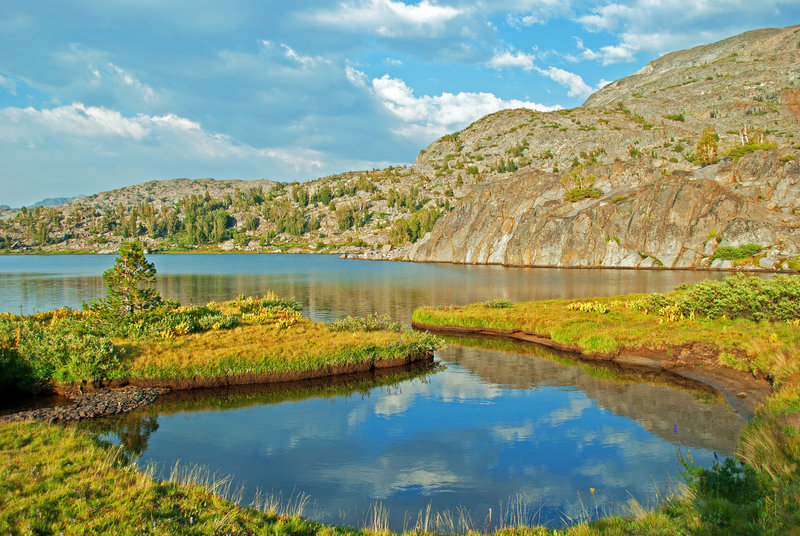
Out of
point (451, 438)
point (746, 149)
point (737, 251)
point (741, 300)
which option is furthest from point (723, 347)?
point (746, 149)

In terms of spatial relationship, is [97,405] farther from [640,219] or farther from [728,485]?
[640,219]

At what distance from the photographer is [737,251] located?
121 metres

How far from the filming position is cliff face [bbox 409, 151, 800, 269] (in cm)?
12812

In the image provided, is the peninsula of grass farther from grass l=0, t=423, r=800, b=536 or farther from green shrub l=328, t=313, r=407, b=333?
grass l=0, t=423, r=800, b=536

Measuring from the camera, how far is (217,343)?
111ft

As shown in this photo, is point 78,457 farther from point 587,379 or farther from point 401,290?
point 401,290

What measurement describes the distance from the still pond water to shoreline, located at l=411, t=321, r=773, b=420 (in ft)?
3.57

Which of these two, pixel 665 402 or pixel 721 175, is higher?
pixel 721 175

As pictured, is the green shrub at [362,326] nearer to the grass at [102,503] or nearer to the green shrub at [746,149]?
the grass at [102,503]

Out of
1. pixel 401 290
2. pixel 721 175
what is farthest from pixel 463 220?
pixel 401 290

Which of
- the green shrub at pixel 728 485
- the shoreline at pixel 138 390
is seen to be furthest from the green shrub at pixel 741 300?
the green shrub at pixel 728 485

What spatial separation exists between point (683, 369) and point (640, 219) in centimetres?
12194

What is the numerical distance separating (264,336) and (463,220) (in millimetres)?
158240

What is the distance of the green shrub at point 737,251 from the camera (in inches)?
4715
